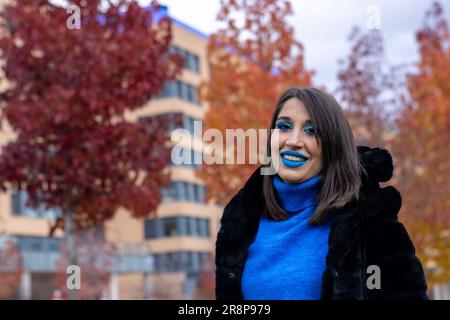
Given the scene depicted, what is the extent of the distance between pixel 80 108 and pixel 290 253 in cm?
878

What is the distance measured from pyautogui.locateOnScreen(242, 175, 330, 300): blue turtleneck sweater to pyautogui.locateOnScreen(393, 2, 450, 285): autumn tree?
17.3m

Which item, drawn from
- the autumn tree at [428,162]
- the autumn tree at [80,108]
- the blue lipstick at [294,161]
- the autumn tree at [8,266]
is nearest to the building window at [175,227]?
the autumn tree at [8,266]

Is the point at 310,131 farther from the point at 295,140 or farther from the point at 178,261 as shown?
the point at 178,261

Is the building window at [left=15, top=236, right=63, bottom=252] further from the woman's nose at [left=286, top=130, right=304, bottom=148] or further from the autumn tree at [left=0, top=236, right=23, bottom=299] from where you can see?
the woman's nose at [left=286, top=130, right=304, bottom=148]

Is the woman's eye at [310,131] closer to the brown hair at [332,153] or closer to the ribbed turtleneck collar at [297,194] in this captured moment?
the brown hair at [332,153]

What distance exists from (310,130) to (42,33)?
9.14 metres

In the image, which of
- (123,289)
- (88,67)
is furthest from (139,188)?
(123,289)

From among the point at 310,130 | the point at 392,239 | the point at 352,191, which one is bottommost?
the point at 392,239

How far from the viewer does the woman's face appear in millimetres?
2939

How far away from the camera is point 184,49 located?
56312 mm

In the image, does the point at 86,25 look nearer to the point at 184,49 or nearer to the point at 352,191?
the point at 352,191

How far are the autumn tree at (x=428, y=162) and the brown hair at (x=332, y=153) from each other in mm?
17363

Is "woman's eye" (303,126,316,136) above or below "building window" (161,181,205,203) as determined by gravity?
below

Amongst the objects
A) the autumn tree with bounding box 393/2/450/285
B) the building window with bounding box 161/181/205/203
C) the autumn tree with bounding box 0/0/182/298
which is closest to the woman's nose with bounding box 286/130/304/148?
the autumn tree with bounding box 0/0/182/298
